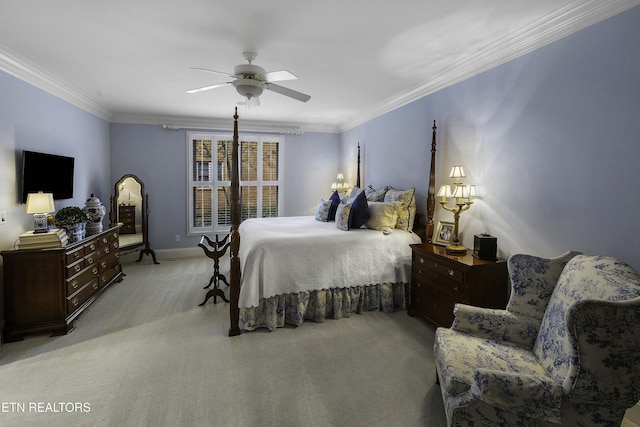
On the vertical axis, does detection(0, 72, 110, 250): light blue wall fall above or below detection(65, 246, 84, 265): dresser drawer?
above

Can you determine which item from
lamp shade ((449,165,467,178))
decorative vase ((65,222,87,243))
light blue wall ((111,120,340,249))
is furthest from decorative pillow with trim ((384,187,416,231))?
decorative vase ((65,222,87,243))

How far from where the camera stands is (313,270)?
322cm

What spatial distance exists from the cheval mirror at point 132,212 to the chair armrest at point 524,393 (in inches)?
208

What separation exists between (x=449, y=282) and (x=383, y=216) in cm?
113

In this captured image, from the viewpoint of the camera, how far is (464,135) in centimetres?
326

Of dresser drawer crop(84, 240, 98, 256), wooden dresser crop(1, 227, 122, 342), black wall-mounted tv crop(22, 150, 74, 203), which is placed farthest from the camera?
dresser drawer crop(84, 240, 98, 256)

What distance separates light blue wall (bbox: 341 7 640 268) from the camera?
196cm

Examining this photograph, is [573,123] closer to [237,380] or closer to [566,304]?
[566,304]

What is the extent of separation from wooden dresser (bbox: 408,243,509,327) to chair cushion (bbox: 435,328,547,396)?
2.32 ft

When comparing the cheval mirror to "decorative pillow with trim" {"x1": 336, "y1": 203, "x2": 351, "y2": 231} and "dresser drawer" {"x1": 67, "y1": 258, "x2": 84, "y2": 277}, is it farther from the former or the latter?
"decorative pillow with trim" {"x1": 336, "y1": 203, "x2": 351, "y2": 231}

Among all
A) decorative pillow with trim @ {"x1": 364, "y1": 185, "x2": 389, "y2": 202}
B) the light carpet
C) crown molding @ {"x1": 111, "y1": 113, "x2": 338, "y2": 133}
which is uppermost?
crown molding @ {"x1": 111, "y1": 113, "x2": 338, "y2": 133}

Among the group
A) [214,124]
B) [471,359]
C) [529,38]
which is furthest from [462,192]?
[214,124]

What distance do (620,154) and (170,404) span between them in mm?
3265

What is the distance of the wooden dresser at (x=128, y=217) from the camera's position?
5.29m
